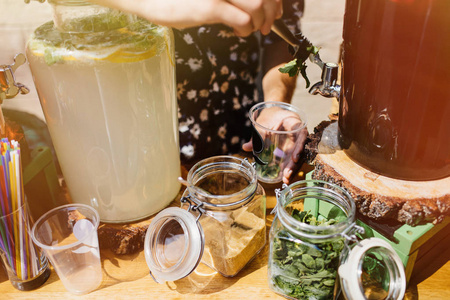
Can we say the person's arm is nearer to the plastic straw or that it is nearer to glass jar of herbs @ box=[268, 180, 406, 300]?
glass jar of herbs @ box=[268, 180, 406, 300]

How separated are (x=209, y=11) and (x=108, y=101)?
16 centimetres

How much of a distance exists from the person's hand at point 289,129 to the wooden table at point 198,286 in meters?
0.18

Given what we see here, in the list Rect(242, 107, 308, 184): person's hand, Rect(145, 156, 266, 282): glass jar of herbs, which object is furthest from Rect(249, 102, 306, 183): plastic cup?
Rect(145, 156, 266, 282): glass jar of herbs

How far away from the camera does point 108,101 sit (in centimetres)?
46

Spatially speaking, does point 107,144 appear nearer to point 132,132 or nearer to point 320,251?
point 132,132

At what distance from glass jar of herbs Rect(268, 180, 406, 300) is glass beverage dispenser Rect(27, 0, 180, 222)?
0.19 metres

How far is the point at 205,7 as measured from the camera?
0.38m

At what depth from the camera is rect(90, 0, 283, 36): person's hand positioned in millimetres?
382

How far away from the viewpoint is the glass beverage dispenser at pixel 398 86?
355 mm

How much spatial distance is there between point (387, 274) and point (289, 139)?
0.90 feet

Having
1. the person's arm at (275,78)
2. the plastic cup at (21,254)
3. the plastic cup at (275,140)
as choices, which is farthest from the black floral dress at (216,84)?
the plastic cup at (21,254)

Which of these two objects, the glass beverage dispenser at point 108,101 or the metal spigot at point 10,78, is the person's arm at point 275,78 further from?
the metal spigot at point 10,78

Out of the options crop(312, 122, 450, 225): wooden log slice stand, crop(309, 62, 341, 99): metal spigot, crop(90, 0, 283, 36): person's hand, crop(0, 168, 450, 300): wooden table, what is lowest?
crop(0, 168, 450, 300): wooden table

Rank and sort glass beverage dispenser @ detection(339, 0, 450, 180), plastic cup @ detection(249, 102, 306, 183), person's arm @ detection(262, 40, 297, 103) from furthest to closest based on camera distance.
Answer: person's arm @ detection(262, 40, 297, 103) < plastic cup @ detection(249, 102, 306, 183) < glass beverage dispenser @ detection(339, 0, 450, 180)
